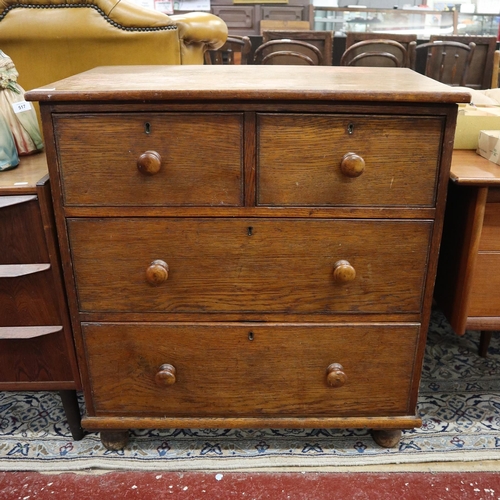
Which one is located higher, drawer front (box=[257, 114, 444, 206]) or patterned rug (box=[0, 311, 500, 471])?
drawer front (box=[257, 114, 444, 206])

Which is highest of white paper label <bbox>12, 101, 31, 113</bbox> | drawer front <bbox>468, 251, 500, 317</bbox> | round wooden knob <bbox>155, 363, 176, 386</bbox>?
white paper label <bbox>12, 101, 31, 113</bbox>

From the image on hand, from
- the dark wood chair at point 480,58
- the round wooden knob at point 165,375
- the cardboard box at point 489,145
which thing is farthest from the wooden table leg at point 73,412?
the dark wood chair at point 480,58

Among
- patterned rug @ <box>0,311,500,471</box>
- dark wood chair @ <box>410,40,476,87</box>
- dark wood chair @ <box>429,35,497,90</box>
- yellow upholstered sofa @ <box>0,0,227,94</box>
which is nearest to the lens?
patterned rug @ <box>0,311,500,471</box>

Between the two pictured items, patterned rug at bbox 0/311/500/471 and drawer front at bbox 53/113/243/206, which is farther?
patterned rug at bbox 0/311/500/471

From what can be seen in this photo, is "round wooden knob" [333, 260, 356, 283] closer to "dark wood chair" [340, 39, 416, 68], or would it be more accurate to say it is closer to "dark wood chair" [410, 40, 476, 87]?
"dark wood chair" [340, 39, 416, 68]

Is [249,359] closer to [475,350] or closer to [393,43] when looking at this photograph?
[475,350]

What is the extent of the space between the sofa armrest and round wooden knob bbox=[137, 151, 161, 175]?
0.84 metres

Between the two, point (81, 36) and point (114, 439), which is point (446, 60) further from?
point (114, 439)

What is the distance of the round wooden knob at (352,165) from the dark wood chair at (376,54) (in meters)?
3.11

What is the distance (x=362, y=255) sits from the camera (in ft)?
3.90

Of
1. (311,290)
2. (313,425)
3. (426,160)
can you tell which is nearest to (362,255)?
(311,290)

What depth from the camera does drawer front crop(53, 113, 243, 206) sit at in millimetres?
1077

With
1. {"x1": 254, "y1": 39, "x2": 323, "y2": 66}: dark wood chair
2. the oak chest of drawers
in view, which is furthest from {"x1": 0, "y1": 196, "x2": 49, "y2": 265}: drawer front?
{"x1": 254, "y1": 39, "x2": 323, "y2": 66}: dark wood chair

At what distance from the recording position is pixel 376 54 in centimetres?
385
